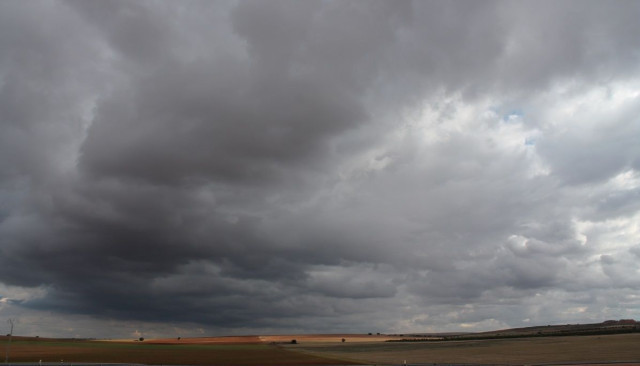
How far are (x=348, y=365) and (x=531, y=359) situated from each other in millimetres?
39532

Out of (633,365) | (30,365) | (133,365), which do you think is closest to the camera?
(633,365)

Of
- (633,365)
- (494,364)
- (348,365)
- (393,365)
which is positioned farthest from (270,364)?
(633,365)

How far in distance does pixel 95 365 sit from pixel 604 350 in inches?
4695

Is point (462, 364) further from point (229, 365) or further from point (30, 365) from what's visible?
point (30, 365)

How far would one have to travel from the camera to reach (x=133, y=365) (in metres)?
98.6

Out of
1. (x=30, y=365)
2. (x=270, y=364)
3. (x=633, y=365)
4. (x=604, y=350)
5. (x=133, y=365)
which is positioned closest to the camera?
(x=633, y=365)

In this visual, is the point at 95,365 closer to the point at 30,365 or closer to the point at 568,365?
the point at 30,365

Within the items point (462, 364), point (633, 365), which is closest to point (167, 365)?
point (462, 364)

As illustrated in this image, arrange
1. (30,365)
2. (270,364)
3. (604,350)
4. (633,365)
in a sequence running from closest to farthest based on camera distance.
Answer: (633,365) → (30,365) → (270,364) → (604,350)

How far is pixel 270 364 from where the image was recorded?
10612cm

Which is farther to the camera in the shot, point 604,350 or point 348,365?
point 604,350

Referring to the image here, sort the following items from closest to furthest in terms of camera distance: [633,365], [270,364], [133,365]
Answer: [633,365]
[133,365]
[270,364]

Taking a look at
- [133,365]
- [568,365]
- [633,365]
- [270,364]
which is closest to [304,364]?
[270,364]

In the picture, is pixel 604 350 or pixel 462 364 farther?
pixel 604 350
